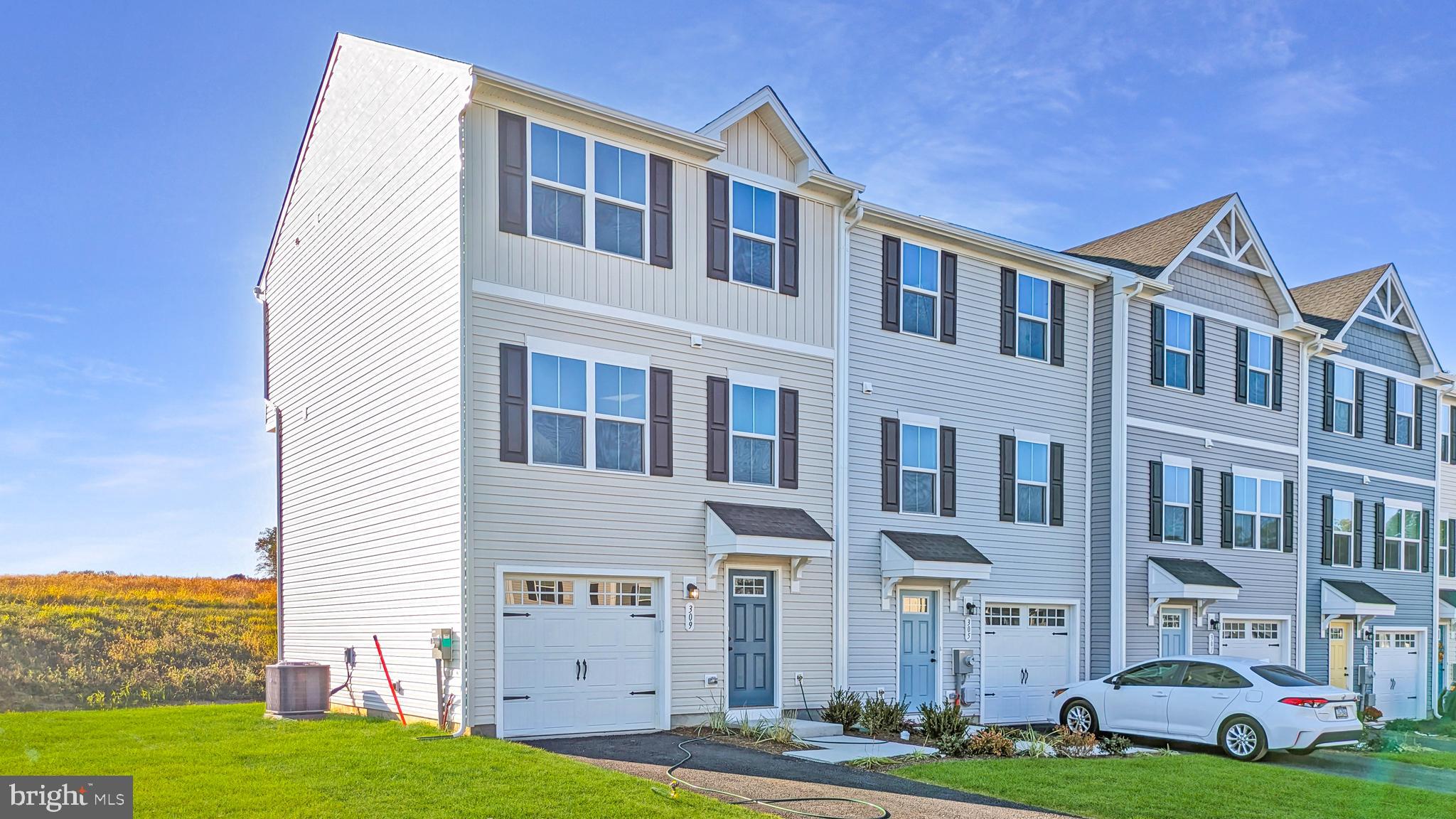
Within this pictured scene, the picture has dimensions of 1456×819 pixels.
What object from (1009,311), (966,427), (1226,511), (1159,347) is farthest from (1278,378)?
(966,427)

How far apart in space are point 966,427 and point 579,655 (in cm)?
823

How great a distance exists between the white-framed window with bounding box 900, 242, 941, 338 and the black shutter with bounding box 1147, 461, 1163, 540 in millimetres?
5826

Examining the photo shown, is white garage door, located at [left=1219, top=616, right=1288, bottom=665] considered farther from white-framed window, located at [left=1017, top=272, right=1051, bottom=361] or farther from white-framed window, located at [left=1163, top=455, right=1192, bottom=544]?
white-framed window, located at [left=1017, top=272, right=1051, bottom=361]

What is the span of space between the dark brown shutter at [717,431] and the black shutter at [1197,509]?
1128 centimetres

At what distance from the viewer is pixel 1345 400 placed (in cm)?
2795

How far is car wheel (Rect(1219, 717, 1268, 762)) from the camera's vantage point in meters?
16.3

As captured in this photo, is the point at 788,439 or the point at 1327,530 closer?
the point at 788,439

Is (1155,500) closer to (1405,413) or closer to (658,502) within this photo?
(658,502)

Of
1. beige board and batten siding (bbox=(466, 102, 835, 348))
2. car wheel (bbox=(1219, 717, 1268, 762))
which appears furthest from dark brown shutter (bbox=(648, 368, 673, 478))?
car wheel (bbox=(1219, 717, 1268, 762))

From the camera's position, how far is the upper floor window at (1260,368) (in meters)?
25.0

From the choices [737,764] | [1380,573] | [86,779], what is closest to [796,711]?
[737,764]

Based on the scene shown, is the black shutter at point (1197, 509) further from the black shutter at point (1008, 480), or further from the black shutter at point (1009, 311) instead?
the black shutter at point (1009, 311)

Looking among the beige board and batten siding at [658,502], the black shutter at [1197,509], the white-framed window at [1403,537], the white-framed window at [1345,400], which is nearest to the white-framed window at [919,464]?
the beige board and batten siding at [658,502]
